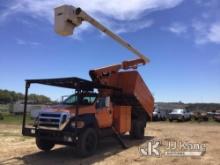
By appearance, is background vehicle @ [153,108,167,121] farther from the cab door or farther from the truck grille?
the truck grille

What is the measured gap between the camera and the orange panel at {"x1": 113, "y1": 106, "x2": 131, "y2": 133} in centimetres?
1625

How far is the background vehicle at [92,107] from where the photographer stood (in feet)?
41.6

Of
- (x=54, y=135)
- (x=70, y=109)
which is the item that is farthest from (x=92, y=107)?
(x=54, y=135)

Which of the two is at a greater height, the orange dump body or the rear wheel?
the orange dump body

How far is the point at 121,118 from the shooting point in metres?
16.5

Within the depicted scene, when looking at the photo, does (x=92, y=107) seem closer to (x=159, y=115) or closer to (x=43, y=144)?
(x=43, y=144)

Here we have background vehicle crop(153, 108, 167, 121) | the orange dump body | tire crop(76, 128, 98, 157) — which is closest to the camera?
tire crop(76, 128, 98, 157)

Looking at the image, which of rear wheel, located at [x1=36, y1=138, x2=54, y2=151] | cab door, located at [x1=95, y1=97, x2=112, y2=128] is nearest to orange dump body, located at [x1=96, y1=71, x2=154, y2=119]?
cab door, located at [x1=95, y1=97, x2=112, y2=128]

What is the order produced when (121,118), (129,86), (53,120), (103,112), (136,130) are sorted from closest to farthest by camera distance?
(53,120), (103,112), (121,118), (129,86), (136,130)

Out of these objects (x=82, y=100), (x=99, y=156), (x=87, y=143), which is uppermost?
(x=82, y=100)

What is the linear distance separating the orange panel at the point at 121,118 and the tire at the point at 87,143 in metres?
2.67

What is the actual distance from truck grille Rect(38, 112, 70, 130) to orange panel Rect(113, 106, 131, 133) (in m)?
3.87

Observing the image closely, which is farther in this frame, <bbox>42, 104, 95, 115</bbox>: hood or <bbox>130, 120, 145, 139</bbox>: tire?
<bbox>130, 120, 145, 139</bbox>: tire

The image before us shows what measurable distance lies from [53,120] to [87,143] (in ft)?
5.08
